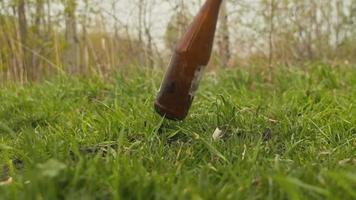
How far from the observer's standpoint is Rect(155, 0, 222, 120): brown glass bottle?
2268 millimetres

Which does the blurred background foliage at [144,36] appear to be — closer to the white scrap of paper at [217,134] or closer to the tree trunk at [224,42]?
the tree trunk at [224,42]

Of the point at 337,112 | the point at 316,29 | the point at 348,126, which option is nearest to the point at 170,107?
the point at 348,126

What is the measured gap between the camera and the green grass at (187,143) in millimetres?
1455

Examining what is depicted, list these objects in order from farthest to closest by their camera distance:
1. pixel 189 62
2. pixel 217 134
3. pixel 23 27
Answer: pixel 23 27, pixel 217 134, pixel 189 62

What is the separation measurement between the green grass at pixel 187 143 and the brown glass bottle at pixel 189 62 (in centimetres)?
18

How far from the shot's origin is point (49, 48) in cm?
769

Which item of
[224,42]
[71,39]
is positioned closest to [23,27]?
[71,39]

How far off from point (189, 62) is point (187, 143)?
381 millimetres

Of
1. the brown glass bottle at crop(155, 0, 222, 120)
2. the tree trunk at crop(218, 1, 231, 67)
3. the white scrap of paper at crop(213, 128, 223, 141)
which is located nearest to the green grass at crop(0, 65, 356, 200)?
the white scrap of paper at crop(213, 128, 223, 141)

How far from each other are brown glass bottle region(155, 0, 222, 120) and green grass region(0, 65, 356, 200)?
18 centimetres

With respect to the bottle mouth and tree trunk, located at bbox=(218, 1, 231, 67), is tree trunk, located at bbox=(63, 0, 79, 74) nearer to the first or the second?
tree trunk, located at bbox=(218, 1, 231, 67)

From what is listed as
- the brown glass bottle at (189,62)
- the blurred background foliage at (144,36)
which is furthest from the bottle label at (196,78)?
the blurred background foliage at (144,36)

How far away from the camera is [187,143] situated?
2.36m

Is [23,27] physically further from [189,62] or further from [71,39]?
[189,62]
